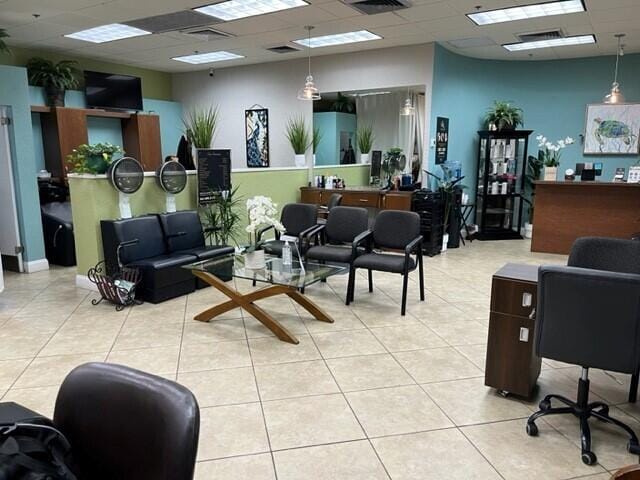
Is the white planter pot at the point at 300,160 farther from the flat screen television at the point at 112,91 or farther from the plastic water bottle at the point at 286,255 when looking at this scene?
the plastic water bottle at the point at 286,255

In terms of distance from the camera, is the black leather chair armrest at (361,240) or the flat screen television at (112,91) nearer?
the black leather chair armrest at (361,240)

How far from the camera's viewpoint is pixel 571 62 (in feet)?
25.3

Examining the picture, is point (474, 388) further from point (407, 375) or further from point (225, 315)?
point (225, 315)

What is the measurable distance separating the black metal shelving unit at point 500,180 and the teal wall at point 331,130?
232 cm

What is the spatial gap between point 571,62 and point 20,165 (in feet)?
27.0

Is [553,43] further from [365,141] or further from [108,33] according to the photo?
[108,33]

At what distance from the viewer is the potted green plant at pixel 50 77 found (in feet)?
22.4

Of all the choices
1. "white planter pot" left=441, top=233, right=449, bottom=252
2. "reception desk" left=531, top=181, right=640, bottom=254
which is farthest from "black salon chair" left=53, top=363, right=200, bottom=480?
"reception desk" left=531, top=181, right=640, bottom=254

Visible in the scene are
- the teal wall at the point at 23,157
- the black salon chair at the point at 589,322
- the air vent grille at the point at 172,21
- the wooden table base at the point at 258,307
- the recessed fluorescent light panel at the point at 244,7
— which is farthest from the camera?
the teal wall at the point at 23,157

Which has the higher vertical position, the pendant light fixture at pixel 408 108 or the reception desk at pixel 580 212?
the pendant light fixture at pixel 408 108

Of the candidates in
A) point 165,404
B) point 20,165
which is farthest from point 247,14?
point 165,404

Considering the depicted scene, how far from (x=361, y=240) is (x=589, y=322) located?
8.47ft

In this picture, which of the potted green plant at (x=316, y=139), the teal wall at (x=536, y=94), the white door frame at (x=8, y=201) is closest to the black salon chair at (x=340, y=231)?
the potted green plant at (x=316, y=139)

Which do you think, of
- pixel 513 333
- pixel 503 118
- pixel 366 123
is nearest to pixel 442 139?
A: pixel 503 118
